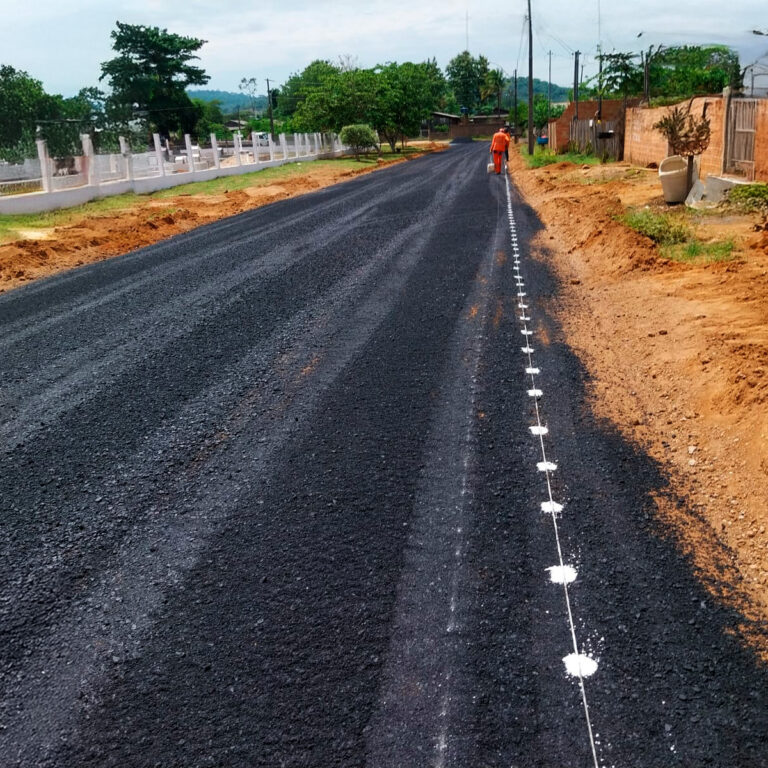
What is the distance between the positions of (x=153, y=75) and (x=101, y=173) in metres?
48.5

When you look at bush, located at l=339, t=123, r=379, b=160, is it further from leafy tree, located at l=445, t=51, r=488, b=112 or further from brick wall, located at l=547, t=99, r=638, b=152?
leafy tree, located at l=445, t=51, r=488, b=112

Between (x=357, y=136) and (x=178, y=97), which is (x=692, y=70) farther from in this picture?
(x=178, y=97)

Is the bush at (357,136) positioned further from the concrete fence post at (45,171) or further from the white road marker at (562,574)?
the white road marker at (562,574)

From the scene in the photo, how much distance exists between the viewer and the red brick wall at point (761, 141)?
1343 centimetres

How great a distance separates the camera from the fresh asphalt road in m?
2.62

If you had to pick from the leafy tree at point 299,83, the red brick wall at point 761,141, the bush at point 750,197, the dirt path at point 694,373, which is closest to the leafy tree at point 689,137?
the red brick wall at point 761,141

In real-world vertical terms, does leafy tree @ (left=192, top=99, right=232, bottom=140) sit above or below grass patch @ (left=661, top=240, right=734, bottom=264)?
above

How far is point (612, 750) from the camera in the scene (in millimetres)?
2492

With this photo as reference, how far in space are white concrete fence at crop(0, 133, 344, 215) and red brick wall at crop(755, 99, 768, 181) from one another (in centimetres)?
1771

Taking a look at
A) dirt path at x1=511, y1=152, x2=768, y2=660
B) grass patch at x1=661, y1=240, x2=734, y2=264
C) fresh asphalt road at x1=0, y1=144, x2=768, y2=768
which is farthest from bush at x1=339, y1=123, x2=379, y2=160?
fresh asphalt road at x1=0, y1=144, x2=768, y2=768

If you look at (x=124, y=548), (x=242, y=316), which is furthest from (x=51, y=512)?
(x=242, y=316)

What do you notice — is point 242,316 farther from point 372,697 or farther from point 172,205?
point 172,205

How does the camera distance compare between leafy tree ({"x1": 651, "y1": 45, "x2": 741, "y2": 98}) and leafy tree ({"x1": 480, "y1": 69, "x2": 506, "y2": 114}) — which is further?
leafy tree ({"x1": 480, "y1": 69, "x2": 506, "y2": 114})

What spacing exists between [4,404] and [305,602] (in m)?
3.84
